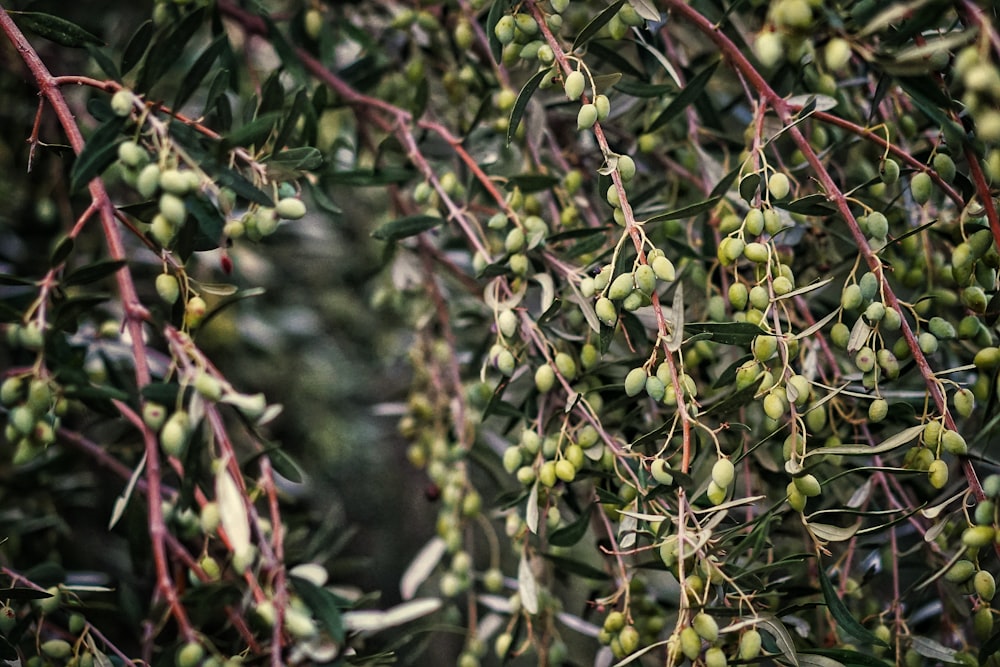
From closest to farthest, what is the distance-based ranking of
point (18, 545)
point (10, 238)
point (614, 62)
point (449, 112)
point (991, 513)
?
1. point (991, 513)
2. point (614, 62)
3. point (18, 545)
4. point (449, 112)
5. point (10, 238)

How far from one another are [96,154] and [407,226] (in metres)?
0.29

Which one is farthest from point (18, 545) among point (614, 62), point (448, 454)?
point (614, 62)

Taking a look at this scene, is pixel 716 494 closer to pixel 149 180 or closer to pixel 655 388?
pixel 655 388

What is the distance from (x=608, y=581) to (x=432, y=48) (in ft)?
2.06

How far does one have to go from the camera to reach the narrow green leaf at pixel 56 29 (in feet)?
2.08

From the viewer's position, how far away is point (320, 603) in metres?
0.62

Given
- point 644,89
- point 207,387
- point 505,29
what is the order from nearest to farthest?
point 207,387 → point 505,29 → point 644,89

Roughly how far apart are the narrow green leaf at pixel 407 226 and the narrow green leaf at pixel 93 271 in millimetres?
250

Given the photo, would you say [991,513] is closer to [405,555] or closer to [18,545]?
[18,545]

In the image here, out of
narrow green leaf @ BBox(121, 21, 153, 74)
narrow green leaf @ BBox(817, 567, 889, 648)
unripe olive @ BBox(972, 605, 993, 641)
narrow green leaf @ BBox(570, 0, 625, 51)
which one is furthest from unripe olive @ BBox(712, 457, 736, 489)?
narrow green leaf @ BBox(121, 21, 153, 74)

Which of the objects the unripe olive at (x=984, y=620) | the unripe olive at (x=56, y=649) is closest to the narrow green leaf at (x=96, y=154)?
the unripe olive at (x=56, y=649)

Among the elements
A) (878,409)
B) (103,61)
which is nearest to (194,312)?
(103,61)

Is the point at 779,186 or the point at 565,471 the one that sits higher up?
the point at 779,186

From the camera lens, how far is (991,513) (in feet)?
1.76
